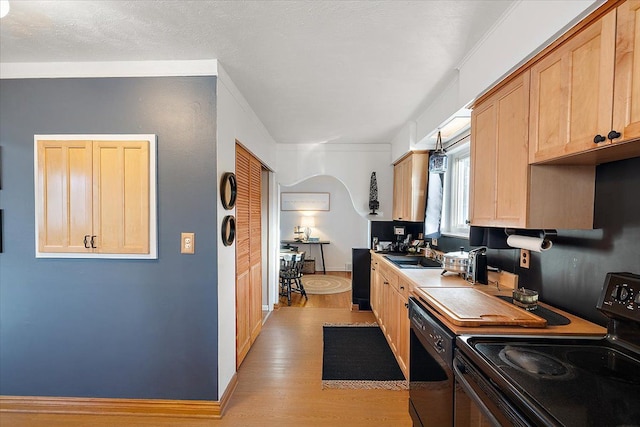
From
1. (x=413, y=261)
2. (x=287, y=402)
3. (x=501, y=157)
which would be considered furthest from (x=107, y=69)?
(x=413, y=261)

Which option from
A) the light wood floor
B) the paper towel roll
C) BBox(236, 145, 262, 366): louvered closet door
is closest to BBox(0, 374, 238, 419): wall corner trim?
the light wood floor

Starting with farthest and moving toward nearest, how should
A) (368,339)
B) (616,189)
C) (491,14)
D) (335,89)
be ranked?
(368,339)
(335,89)
(491,14)
(616,189)

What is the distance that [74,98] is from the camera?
1.94m

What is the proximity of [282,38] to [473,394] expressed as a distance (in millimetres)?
1915

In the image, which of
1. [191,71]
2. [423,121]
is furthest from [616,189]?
[191,71]

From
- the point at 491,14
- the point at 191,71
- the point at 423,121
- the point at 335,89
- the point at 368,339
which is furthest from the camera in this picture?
the point at 368,339

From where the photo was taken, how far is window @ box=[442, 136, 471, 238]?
9.26 feet

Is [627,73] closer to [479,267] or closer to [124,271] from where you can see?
[479,267]

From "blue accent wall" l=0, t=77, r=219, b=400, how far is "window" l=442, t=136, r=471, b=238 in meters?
2.33

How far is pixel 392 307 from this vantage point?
105 inches

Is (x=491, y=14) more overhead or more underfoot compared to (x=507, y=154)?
more overhead

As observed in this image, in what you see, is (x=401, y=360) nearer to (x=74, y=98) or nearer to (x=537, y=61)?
(x=537, y=61)

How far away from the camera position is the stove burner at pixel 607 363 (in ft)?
3.01

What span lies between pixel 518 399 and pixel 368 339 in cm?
240
